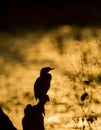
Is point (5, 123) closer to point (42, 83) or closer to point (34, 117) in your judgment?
point (34, 117)

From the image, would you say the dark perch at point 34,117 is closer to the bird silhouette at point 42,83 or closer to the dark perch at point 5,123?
the bird silhouette at point 42,83

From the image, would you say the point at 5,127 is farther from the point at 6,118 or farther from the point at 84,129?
the point at 84,129

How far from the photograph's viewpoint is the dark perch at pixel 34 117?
13508 millimetres

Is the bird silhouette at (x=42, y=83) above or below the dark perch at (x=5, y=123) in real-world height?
above

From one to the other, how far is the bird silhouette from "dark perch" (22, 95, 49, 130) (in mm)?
312

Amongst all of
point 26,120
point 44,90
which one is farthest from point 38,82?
point 26,120

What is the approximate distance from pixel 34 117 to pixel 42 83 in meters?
1.13

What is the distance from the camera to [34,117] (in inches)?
535

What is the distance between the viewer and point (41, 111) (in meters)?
→ 13.5

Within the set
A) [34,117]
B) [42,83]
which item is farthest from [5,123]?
[42,83]

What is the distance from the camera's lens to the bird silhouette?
13.2 meters

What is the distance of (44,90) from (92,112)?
1844 millimetres

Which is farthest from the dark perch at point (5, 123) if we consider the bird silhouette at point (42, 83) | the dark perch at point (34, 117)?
the bird silhouette at point (42, 83)

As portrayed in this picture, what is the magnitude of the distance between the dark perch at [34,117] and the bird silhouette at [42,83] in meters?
0.31
